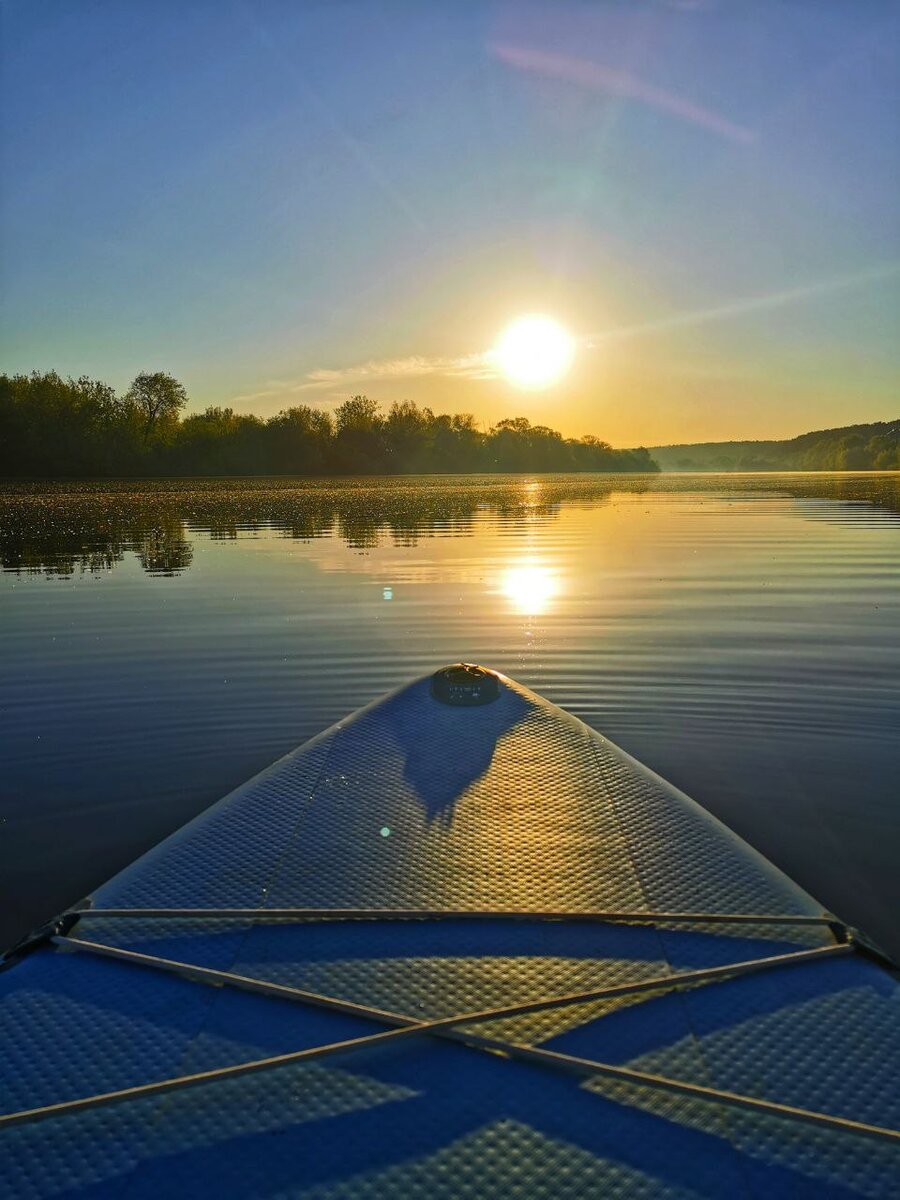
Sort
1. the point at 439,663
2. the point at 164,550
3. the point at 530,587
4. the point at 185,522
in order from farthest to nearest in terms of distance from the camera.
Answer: the point at 185,522 → the point at 164,550 → the point at 530,587 → the point at 439,663

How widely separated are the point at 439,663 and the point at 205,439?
3565 inches

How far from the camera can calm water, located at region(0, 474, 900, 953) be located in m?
5.52

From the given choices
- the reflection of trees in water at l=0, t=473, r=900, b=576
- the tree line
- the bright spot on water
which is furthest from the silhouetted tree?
the bright spot on water

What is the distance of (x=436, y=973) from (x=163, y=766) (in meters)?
4.24

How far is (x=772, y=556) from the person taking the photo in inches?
728

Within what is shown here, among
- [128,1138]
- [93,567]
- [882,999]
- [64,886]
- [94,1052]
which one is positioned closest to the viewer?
[128,1138]

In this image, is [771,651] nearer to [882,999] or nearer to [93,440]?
[882,999]

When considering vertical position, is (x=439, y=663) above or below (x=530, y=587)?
below

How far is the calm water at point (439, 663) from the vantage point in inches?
217

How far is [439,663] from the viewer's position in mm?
9859

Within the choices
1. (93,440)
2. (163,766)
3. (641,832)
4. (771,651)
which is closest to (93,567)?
(163,766)

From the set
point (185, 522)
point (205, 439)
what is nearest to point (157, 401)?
point (205, 439)

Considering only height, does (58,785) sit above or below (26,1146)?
below

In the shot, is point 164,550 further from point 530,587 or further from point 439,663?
point 439,663
